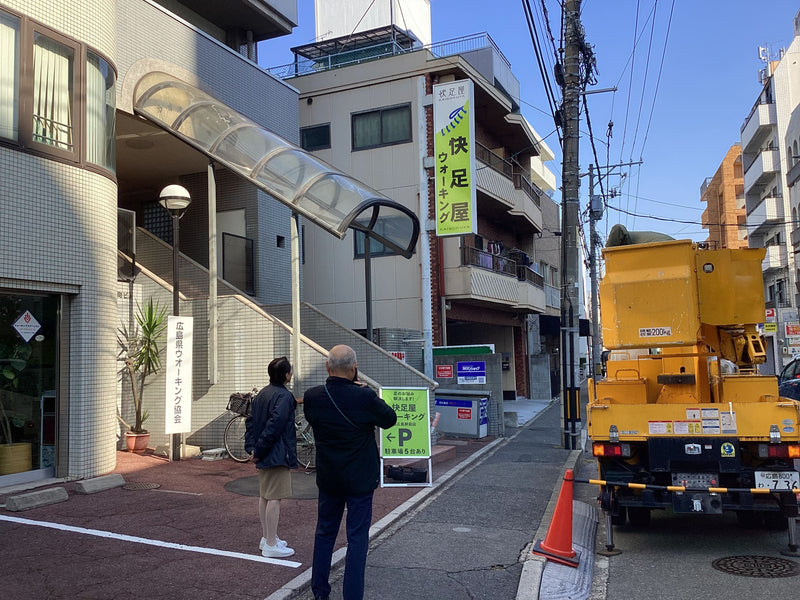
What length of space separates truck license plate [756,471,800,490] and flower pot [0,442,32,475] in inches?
324

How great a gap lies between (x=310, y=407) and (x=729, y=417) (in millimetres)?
4002

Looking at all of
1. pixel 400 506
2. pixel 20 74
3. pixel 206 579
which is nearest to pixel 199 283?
pixel 20 74

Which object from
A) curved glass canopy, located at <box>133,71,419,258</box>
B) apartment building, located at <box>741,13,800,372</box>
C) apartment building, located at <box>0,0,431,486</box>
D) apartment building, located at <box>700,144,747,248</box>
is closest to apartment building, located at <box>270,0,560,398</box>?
apartment building, located at <box>0,0,431,486</box>

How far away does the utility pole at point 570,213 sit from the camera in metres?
13.0

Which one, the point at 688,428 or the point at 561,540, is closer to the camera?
the point at 561,540

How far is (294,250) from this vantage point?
10727 mm

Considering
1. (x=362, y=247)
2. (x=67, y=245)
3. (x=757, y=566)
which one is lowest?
(x=757, y=566)

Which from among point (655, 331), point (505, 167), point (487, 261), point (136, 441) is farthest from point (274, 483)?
point (505, 167)

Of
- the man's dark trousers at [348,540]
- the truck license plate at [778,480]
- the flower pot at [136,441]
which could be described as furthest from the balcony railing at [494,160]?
the man's dark trousers at [348,540]

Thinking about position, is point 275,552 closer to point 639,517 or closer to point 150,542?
point 150,542

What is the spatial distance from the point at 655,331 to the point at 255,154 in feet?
24.1

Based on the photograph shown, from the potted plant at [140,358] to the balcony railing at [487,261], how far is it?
31.9 feet

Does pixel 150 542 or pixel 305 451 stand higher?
pixel 305 451

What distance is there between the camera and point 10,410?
813 centimetres
